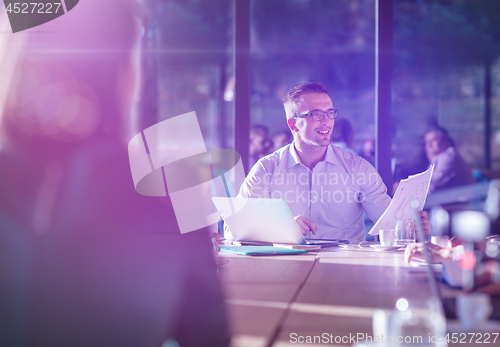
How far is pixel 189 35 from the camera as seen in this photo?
234 inches

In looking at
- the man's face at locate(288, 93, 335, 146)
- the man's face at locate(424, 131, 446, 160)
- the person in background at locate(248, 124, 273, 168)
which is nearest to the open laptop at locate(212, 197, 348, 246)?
the man's face at locate(288, 93, 335, 146)

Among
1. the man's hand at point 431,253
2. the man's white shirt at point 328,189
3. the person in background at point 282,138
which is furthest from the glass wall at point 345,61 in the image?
the man's hand at point 431,253

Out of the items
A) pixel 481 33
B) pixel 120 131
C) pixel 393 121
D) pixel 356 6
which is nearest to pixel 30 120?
pixel 120 131

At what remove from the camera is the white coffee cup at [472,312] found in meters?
0.81

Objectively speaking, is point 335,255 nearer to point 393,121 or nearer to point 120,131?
point 120,131

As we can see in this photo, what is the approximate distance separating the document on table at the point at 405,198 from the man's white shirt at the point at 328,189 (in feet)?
2.28

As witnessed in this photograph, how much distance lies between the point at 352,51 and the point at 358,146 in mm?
1390

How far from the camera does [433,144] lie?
5.54 m

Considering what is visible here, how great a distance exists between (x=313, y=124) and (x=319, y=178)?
0.42m

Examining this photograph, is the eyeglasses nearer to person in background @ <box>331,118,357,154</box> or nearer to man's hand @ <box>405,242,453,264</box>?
man's hand @ <box>405,242,453,264</box>

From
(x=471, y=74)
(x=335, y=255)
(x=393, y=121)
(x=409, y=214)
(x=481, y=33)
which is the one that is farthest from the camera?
(x=471, y=74)

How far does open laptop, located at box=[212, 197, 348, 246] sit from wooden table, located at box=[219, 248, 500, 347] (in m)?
0.23

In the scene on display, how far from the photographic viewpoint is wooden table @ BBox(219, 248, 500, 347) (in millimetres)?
806

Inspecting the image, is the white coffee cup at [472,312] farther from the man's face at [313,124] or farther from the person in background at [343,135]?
the person in background at [343,135]
